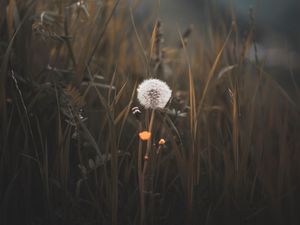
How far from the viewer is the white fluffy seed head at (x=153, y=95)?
49.7 inches

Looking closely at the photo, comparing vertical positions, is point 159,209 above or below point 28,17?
below

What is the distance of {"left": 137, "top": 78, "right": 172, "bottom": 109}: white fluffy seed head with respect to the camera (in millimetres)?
1262

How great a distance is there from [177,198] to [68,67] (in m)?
0.68

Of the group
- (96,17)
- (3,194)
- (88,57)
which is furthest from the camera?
(96,17)

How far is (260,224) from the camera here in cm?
126

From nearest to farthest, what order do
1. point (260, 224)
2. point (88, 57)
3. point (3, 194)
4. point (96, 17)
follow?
1. point (260, 224)
2. point (3, 194)
3. point (88, 57)
4. point (96, 17)

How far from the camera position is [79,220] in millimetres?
1267

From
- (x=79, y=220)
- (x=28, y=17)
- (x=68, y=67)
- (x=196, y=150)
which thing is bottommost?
(x=79, y=220)

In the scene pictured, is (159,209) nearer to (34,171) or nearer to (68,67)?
(34,171)

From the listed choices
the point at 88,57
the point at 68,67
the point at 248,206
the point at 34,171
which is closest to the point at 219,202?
the point at 248,206

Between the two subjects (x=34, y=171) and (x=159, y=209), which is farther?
(x=34, y=171)

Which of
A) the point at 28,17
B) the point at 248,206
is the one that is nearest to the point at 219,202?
the point at 248,206

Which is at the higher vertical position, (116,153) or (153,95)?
(153,95)

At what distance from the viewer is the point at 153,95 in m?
1.26
